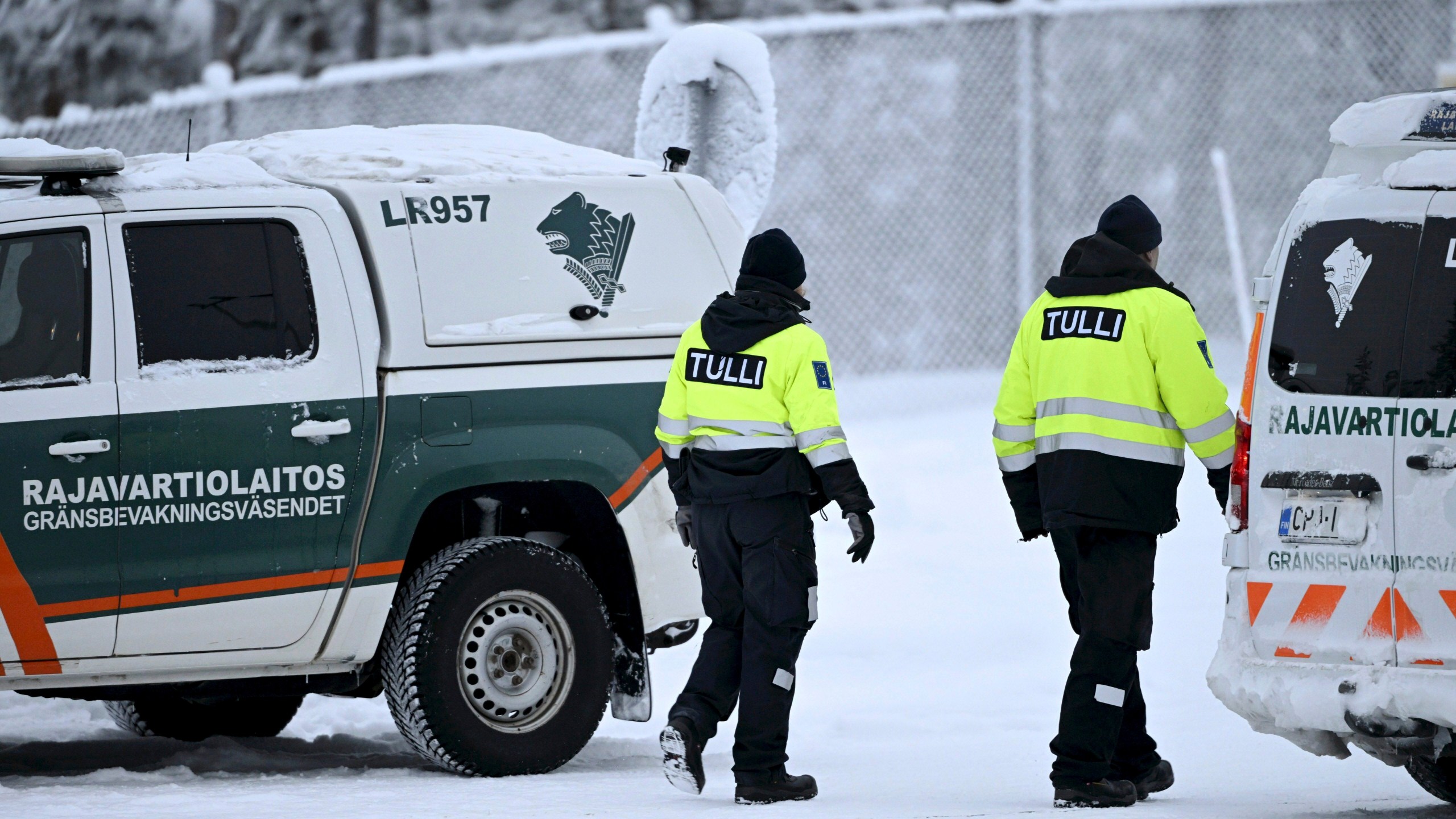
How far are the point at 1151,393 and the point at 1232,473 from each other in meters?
0.38

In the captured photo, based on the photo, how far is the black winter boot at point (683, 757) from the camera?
217 inches

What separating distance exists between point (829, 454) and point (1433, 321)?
1732 mm

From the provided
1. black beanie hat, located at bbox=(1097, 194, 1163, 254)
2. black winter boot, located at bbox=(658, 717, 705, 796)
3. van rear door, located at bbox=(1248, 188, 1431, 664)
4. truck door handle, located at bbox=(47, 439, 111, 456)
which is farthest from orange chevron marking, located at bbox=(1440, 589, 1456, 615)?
truck door handle, located at bbox=(47, 439, 111, 456)

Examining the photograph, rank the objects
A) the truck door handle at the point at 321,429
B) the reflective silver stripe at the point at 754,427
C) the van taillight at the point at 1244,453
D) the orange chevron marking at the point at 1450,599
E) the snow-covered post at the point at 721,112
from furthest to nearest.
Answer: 1. the snow-covered post at the point at 721,112
2. the truck door handle at the point at 321,429
3. the reflective silver stripe at the point at 754,427
4. the van taillight at the point at 1244,453
5. the orange chevron marking at the point at 1450,599

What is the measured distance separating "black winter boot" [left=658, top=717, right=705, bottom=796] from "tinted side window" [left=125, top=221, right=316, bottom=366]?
1.71 m

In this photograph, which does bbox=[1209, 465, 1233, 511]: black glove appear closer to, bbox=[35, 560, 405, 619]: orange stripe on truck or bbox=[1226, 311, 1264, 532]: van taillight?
bbox=[1226, 311, 1264, 532]: van taillight

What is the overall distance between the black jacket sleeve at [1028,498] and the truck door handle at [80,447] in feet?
9.20

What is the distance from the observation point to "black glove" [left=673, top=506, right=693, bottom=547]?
5.88 metres

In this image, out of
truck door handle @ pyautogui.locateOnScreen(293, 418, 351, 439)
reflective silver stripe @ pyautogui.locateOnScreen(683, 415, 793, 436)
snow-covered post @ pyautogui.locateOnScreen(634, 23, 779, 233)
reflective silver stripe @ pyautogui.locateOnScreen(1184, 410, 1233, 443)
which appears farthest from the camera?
snow-covered post @ pyautogui.locateOnScreen(634, 23, 779, 233)

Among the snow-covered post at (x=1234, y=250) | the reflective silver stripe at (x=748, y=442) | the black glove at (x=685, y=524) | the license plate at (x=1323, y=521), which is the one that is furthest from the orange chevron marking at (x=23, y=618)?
the snow-covered post at (x=1234, y=250)

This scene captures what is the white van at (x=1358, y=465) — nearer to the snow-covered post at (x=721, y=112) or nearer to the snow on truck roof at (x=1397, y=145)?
the snow on truck roof at (x=1397, y=145)

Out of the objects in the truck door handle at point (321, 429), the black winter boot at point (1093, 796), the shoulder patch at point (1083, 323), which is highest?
the shoulder patch at point (1083, 323)

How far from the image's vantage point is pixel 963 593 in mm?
9172

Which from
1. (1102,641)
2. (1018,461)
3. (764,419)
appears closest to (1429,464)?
(1102,641)
